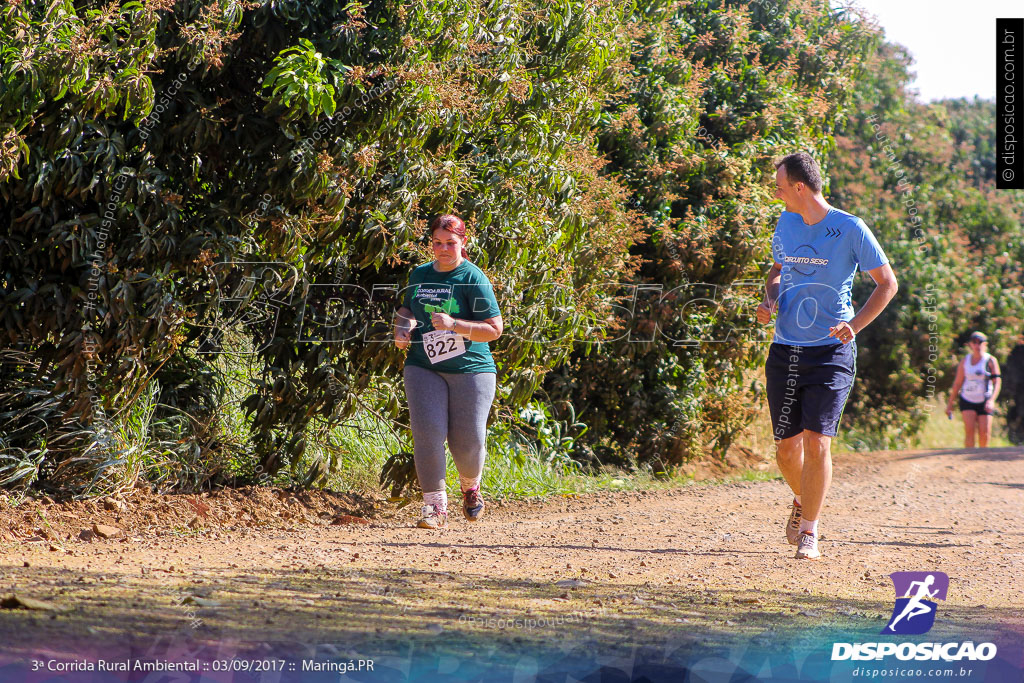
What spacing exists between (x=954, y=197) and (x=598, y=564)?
1729cm

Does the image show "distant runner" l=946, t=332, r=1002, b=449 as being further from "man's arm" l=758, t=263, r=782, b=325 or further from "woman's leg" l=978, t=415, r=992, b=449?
"man's arm" l=758, t=263, r=782, b=325

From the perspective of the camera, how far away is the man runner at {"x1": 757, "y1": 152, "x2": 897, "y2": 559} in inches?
219

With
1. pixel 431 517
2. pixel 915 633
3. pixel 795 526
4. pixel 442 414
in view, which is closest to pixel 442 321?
pixel 442 414

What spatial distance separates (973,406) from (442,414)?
11.2m

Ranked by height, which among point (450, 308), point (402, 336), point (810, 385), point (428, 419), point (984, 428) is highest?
point (450, 308)

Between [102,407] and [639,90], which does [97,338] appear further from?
[639,90]

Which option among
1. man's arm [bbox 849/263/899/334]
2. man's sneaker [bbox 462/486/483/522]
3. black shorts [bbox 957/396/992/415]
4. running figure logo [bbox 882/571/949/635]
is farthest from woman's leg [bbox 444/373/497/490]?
black shorts [bbox 957/396/992/415]

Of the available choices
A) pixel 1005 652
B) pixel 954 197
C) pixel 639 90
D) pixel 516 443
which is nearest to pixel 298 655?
pixel 1005 652

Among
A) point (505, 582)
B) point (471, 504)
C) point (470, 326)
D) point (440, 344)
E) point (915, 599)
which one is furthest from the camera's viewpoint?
point (471, 504)

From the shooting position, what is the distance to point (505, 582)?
478 centimetres

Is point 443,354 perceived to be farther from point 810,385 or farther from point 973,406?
point 973,406

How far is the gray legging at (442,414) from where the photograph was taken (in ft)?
20.1

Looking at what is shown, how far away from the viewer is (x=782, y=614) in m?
4.36

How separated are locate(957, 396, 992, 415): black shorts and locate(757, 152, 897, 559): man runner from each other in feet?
33.2
